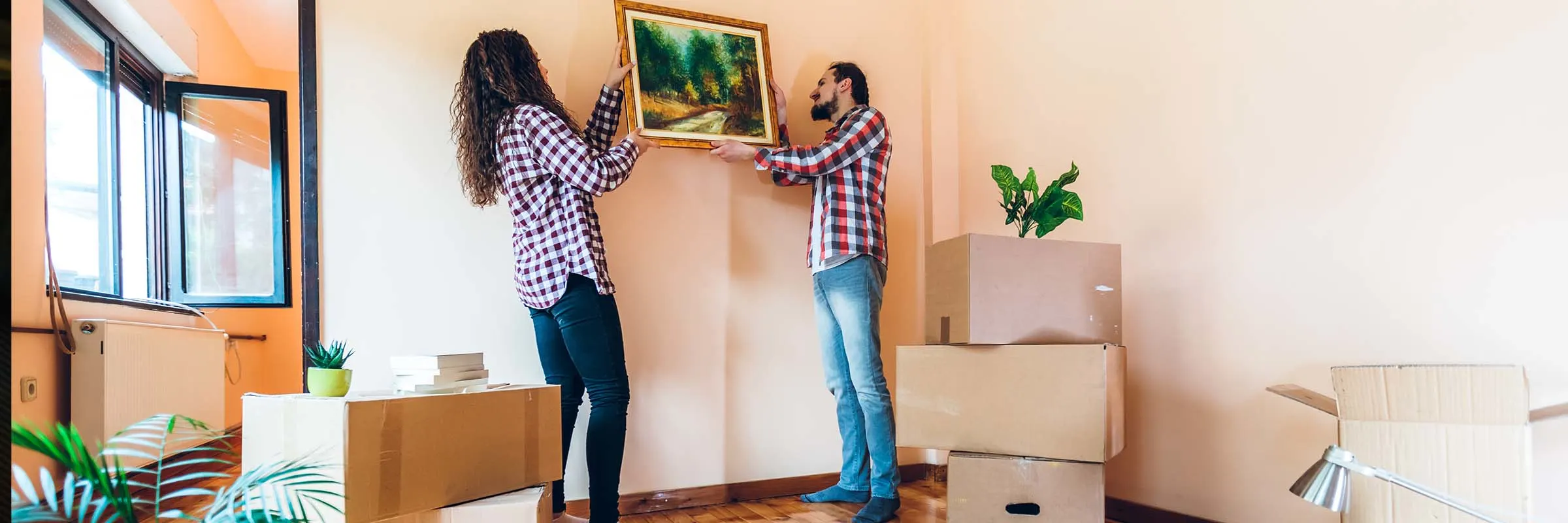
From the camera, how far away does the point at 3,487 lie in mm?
772

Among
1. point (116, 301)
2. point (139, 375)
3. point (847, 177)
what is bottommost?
point (139, 375)

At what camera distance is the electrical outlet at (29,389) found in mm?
2141

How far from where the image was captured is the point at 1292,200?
1919 millimetres

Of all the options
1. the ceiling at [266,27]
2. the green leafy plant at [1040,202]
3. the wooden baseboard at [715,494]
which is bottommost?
the wooden baseboard at [715,494]

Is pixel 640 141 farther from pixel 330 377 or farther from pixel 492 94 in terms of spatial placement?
pixel 330 377

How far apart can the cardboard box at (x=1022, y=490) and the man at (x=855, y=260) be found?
350 mm

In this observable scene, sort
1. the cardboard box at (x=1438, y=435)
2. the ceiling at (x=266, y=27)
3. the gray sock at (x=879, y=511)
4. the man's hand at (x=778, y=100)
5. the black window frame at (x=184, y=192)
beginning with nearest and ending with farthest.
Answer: the cardboard box at (x=1438, y=435) < the gray sock at (x=879, y=511) < the man's hand at (x=778, y=100) < the black window frame at (x=184, y=192) < the ceiling at (x=266, y=27)

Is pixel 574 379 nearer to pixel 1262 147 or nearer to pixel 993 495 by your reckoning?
pixel 993 495

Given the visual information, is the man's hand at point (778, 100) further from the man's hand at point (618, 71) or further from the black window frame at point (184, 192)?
the black window frame at point (184, 192)

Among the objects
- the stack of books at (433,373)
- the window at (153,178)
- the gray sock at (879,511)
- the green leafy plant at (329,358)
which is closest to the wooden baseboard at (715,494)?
the gray sock at (879,511)

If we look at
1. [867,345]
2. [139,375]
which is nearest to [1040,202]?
[867,345]

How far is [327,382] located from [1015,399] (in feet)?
4.67

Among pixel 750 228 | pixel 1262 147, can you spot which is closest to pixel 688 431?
pixel 750 228

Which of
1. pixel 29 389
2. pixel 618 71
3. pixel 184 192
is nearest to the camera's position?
pixel 29 389
